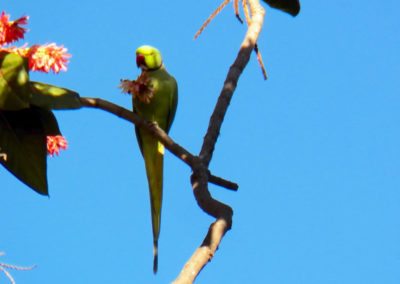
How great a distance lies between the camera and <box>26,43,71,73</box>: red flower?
1943 millimetres

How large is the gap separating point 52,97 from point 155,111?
5.30 ft

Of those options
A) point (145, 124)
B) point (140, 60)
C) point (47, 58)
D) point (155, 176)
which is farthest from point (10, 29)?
point (140, 60)

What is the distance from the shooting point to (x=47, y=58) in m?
1.96

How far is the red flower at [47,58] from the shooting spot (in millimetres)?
1943

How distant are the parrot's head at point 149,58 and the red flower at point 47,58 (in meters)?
1.55

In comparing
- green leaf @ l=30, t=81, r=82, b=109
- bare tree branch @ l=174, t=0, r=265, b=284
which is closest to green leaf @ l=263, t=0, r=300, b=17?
bare tree branch @ l=174, t=0, r=265, b=284

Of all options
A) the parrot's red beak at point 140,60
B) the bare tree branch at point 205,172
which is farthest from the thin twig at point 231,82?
the parrot's red beak at point 140,60

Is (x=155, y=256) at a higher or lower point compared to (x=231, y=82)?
lower

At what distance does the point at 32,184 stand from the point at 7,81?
27 centimetres

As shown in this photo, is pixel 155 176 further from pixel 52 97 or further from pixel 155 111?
pixel 52 97

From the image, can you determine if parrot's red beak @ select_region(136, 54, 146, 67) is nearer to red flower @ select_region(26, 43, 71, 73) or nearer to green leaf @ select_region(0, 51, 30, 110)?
red flower @ select_region(26, 43, 71, 73)

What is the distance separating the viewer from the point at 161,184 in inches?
115

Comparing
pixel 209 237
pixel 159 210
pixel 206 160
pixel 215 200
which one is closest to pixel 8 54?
pixel 206 160

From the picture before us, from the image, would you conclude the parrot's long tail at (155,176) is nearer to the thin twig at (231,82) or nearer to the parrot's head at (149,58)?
the parrot's head at (149,58)
